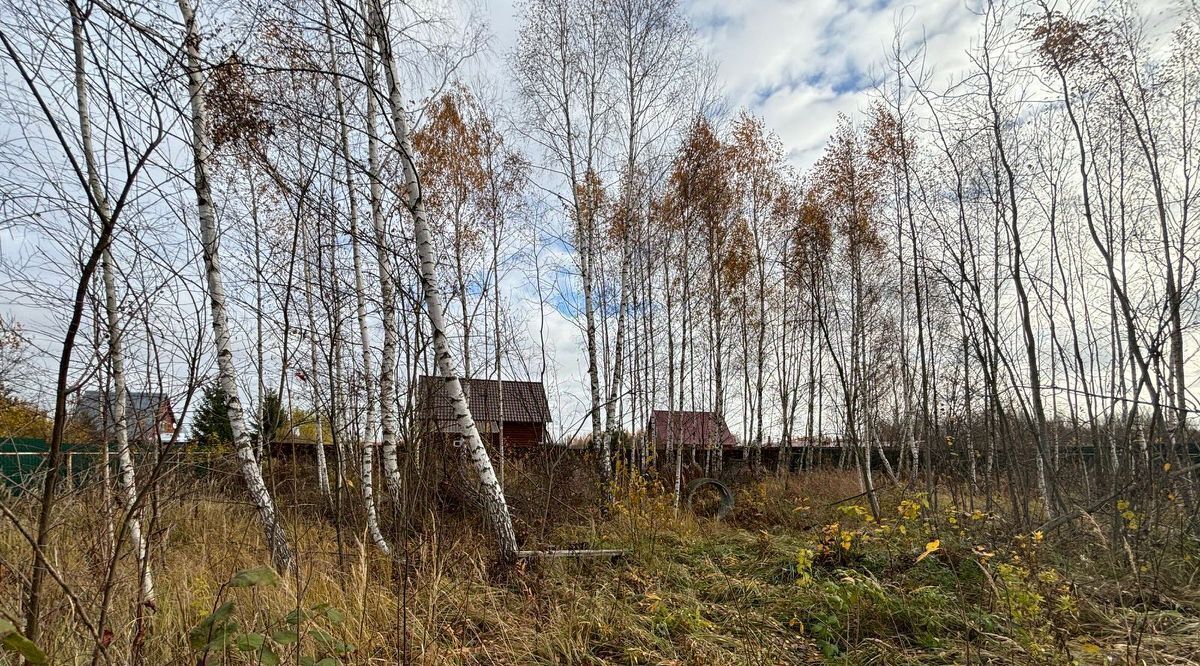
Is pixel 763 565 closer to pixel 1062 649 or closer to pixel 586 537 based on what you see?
pixel 586 537

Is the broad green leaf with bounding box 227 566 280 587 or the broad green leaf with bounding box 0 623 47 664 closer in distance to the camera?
the broad green leaf with bounding box 0 623 47 664

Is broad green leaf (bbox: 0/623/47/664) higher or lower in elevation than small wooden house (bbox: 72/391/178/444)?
lower

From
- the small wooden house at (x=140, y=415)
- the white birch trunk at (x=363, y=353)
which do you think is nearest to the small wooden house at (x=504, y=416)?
the white birch trunk at (x=363, y=353)

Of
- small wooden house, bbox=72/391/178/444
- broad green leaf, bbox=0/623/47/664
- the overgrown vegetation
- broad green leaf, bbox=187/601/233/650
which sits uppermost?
small wooden house, bbox=72/391/178/444

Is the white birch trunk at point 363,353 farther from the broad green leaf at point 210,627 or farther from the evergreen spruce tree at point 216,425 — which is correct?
the broad green leaf at point 210,627

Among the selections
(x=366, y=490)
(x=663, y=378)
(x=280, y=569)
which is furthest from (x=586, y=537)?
(x=663, y=378)

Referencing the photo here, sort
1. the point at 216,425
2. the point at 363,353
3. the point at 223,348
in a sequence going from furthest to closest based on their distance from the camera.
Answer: the point at 216,425, the point at 363,353, the point at 223,348

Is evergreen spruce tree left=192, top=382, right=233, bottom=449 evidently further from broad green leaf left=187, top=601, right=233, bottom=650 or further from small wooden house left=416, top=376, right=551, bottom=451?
small wooden house left=416, top=376, right=551, bottom=451

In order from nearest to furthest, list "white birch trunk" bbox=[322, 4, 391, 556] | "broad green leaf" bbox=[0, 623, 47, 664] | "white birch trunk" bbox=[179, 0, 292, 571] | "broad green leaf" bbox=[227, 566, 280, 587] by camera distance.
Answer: "broad green leaf" bbox=[0, 623, 47, 664], "broad green leaf" bbox=[227, 566, 280, 587], "white birch trunk" bbox=[179, 0, 292, 571], "white birch trunk" bbox=[322, 4, 391, 556]

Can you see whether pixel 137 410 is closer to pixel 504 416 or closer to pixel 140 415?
pixel 140 415

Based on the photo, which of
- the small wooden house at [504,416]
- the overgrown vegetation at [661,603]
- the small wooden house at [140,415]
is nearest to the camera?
the small wooden house at [140,415]

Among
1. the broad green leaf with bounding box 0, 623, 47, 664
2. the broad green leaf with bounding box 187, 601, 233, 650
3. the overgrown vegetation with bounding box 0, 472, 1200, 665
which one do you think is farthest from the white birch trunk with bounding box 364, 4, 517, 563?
the broad green leaf with bounding box 0, 623, 47, 664

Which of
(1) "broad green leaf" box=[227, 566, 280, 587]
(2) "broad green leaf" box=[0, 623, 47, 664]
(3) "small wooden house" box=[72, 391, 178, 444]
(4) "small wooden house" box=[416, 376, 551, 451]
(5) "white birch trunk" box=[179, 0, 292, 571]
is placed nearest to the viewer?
(2) "broad green leaf" box=[0, 623, 47, 664]

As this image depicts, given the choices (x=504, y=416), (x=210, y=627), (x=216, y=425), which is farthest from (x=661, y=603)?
(x=504, y=416)
